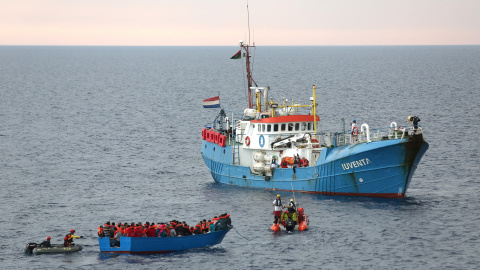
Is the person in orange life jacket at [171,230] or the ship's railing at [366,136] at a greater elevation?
the ship's railing at [366,136]

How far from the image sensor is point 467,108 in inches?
4724

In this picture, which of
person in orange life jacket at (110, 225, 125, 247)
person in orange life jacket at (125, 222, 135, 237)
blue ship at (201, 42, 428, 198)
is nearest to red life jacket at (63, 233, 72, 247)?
person in orange life jacket at (110, 225, 125, 247)

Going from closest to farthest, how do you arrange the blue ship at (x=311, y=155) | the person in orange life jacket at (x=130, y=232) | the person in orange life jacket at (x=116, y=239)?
the person in orange life jacket at (x=130, y=232), the person in orange life jacket at (x=116, y=239), the blue ship at (x=311, y=155)

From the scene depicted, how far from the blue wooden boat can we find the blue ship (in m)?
14.1

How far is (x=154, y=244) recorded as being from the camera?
46.5 m

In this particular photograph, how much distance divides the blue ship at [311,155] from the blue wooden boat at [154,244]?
14.1 metres

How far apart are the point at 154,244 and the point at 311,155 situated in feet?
59.7

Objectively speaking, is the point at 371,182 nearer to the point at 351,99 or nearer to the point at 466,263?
the point at 466,263

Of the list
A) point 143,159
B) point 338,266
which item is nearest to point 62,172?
point 143,159

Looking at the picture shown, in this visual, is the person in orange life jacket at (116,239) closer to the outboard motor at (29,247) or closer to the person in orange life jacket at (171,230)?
the person in orange life jacket at (171,230)

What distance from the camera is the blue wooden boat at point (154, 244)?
46375mm

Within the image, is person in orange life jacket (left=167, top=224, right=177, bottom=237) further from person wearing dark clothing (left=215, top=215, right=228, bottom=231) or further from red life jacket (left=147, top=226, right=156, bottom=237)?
person wearing dark clothing (left=215, top=215, right=228, bottom=231)

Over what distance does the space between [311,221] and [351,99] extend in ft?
289

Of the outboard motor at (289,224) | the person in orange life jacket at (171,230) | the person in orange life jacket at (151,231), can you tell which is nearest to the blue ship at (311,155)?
the outboard motor at (289,224)
